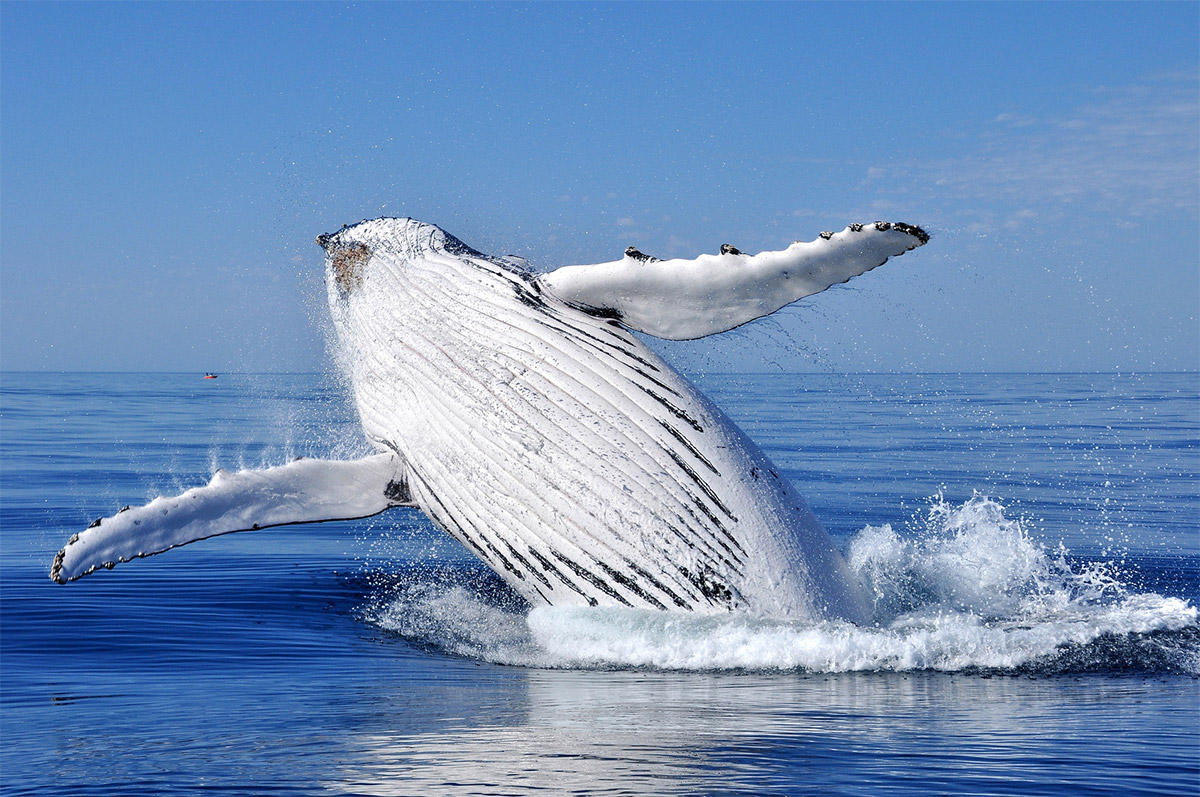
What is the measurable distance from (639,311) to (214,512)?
345 cm

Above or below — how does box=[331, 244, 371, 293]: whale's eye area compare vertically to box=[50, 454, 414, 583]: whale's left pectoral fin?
above

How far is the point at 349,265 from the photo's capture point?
27.9ft

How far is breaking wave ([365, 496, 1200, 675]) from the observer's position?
593cm

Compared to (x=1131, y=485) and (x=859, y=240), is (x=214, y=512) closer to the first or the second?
(x=859, y=240)

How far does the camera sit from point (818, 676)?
18.5 ft

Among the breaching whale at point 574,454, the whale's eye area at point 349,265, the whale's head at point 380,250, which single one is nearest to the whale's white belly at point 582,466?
the breaching whale at point 574,454

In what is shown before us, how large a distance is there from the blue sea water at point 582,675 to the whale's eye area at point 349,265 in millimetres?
1086

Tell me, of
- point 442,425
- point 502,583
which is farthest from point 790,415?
point 442,425

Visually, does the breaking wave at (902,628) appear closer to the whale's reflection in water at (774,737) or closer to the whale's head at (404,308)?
the whale's reflection in water at (774,737)

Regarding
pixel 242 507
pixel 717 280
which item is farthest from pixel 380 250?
pixel 717 280

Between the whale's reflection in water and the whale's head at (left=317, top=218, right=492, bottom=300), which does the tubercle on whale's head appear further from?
the whale's reflection in water

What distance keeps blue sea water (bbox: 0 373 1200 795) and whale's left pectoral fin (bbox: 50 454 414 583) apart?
25.0 inches

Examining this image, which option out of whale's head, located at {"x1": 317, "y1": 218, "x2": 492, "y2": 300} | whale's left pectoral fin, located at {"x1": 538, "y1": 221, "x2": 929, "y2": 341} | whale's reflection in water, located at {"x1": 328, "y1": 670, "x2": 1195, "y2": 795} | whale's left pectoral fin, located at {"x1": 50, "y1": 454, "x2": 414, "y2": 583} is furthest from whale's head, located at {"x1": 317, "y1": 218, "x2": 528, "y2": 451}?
whale's reflection in water, located at {"x1": 328, "y1": 670, "x2": 1195, "y2": 795}

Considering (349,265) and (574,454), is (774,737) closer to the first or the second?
(574,454)
